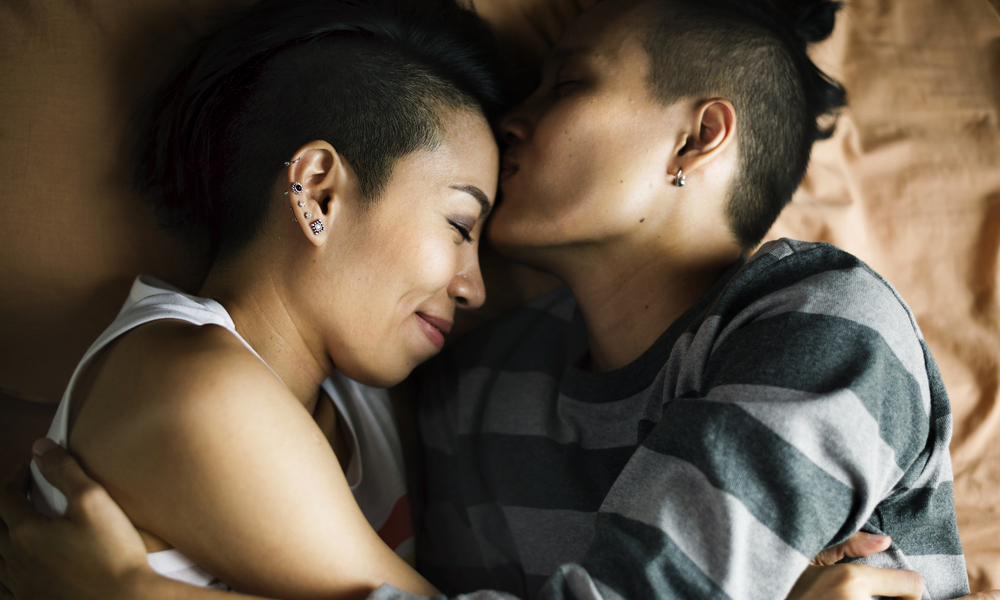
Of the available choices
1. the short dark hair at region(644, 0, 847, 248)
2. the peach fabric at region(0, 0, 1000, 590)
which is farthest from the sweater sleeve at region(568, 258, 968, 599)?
the peach fabric at region(0, 0, 1000, 590)

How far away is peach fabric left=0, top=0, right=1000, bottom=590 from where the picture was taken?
3.46ft

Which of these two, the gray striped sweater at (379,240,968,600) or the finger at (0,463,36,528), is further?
the finger at (0,463,36,528)

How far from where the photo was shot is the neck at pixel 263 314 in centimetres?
95

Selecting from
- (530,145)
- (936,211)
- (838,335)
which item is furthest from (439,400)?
(936,211)

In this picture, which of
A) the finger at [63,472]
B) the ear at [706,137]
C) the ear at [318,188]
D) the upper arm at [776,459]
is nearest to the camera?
the upper arm at [776,459]

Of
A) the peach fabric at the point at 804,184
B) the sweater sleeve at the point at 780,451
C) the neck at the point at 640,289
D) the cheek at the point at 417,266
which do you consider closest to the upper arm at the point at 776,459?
the sweater sleeve at the point at 780,451

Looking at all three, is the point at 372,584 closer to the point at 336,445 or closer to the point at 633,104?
the point at 336,445

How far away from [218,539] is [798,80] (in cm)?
117

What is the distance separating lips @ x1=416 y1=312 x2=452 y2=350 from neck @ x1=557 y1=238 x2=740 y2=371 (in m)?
0.24

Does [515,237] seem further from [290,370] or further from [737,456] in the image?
[737,456]

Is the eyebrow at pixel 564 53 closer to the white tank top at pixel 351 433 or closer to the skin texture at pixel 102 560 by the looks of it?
the white tank top at pixel 351 433

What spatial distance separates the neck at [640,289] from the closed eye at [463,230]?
0.63 feet

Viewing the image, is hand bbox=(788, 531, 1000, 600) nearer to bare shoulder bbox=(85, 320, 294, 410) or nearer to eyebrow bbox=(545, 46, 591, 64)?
bare shoulder bbox=(85, 320, 294, 410)

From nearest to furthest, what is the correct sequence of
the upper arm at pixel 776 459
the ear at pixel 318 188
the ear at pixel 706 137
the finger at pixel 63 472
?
the upper arm at pixel 776 459 → the finger at pixel 63 472 → the ear at pixel 318 188 → the ear at pixel 706 137
